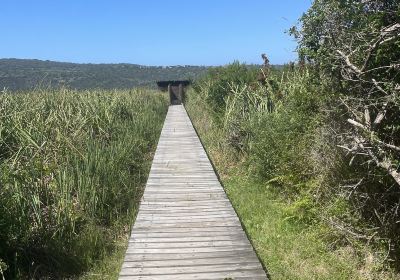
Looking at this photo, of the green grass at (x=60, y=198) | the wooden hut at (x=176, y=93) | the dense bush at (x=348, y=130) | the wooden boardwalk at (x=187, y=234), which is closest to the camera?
the dense bush at (x=348, y=130)

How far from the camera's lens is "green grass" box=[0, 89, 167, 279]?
4.30 meters

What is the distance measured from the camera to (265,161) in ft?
23.4

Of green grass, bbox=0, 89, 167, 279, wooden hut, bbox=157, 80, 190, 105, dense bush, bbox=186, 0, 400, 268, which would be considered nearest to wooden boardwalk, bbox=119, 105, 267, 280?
green grass, bbox=0, 89, 167, 279

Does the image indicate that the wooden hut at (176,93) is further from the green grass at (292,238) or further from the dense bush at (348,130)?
the dense bush at (348,130)

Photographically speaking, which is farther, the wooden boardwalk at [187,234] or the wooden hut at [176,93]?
the wooden hut at [176,93]

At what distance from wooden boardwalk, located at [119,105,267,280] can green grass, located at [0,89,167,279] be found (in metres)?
0.27

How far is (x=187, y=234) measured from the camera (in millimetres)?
5027

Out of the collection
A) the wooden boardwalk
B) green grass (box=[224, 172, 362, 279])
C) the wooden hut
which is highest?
the wooden hut

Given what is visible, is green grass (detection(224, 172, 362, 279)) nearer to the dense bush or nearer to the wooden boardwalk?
the dense bush

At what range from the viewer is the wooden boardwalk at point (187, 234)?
4105 mm

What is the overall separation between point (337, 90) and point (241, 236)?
78.9 inches

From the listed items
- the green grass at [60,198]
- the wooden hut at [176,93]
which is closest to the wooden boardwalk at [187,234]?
the green grass at [60,198]

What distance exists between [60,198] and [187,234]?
5.17ft

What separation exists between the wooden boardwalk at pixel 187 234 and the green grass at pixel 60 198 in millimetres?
273
